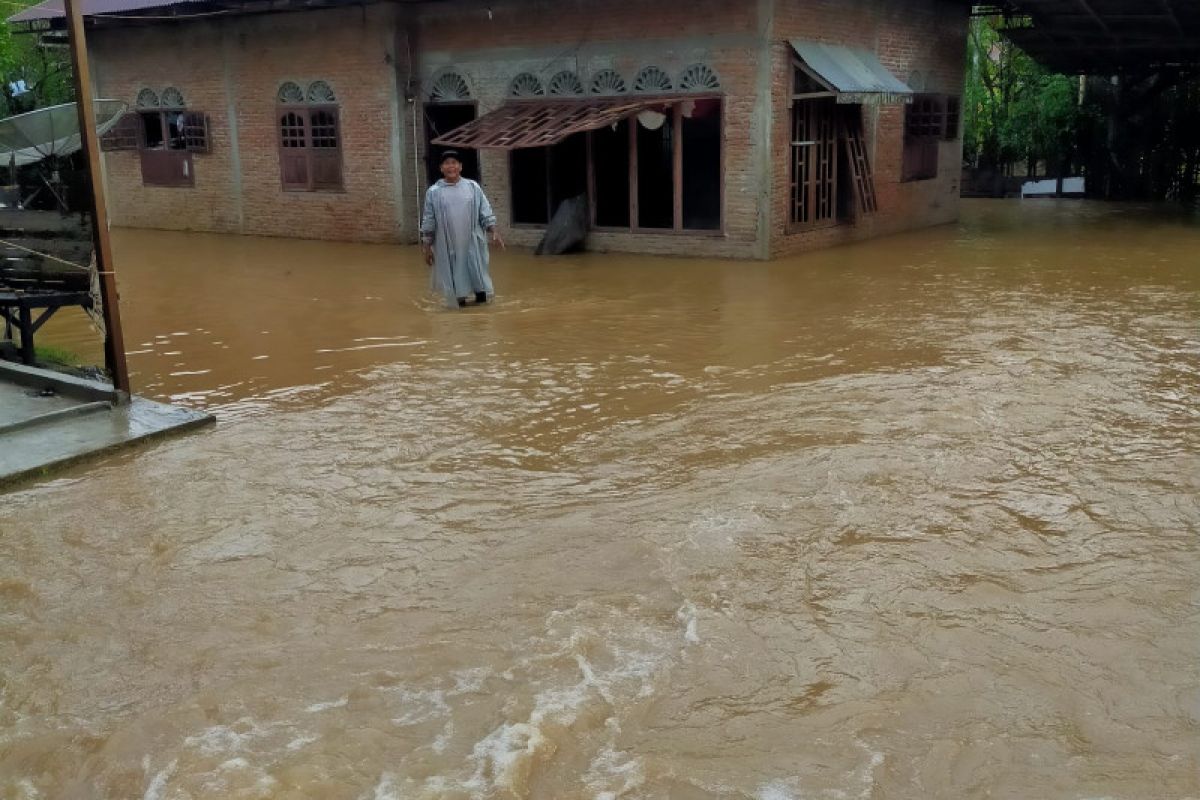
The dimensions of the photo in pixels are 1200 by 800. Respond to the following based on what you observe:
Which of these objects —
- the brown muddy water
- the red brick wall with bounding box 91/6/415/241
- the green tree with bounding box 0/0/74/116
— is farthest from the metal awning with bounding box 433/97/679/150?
the green tree with bounding box 0/0/74/116

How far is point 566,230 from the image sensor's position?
14562 mm

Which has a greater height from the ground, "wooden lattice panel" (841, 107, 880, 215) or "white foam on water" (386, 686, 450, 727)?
"wooden lattice panel" (841, 107, 880, 215)

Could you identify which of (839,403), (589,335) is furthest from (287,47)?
(839,403)

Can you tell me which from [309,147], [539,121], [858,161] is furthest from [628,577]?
[309,147]

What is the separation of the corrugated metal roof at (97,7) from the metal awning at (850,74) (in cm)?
892

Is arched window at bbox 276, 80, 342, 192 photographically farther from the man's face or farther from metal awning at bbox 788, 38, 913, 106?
the man's face

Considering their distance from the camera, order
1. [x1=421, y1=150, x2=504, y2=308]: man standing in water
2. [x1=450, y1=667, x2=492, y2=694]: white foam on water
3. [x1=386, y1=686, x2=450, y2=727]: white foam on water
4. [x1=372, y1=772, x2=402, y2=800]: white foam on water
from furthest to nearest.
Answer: [x1=421, y1=150, x2=504, y2=308]: man standing in water < [x1=450, y1=667, x2=492, y2=694]: white foam on water < [x1=386, y1=686, x2=450, y2=727]: white foam on water < [x1=372, y1=772, x2=402, y2=800]: white foam on water

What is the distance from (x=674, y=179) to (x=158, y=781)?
1154 centimetres

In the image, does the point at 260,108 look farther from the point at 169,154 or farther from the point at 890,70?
the point at 890,70

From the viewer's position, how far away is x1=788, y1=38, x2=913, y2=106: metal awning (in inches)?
516

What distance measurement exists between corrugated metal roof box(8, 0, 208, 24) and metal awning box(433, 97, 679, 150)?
5.25m

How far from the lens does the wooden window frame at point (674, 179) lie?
530 inches

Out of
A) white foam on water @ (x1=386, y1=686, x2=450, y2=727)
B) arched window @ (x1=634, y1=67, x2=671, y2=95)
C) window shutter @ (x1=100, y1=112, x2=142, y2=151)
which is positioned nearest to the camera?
white foam on water @ (x1=386, y1=686, x2=450, y2=727)

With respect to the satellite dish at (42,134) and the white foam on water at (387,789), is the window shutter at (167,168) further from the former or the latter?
the white foam on water at (387,789)
